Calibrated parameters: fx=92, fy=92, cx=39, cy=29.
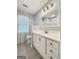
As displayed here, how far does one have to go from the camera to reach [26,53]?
49.5 inches

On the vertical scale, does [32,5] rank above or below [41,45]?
above

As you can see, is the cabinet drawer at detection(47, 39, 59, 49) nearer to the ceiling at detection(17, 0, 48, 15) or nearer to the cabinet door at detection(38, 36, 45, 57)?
the cabinet door at detection(38, 36, 45, 57)

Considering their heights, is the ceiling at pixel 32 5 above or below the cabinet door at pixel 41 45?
above

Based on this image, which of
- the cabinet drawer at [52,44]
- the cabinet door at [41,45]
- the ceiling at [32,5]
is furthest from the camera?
the cabinet door at [41,45]

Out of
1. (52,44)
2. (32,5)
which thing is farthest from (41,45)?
(32,5)

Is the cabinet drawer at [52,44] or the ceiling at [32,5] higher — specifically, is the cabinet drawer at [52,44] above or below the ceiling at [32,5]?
below

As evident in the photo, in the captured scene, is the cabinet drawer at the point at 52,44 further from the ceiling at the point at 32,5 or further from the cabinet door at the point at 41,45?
the ceiling at the point at 32,5

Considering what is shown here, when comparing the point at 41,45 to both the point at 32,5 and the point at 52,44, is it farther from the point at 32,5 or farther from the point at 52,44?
the point at 32,5

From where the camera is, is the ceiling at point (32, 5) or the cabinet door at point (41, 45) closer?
the ceiling at point (32, 5)

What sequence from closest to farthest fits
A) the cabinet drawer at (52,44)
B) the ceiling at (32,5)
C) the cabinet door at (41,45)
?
the ceiling at (32,5) < the cabinet drawer at (52,44) < the cabinet door at (41,45)

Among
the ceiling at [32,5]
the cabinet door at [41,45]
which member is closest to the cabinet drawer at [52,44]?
the cabinet door at [41,45]
